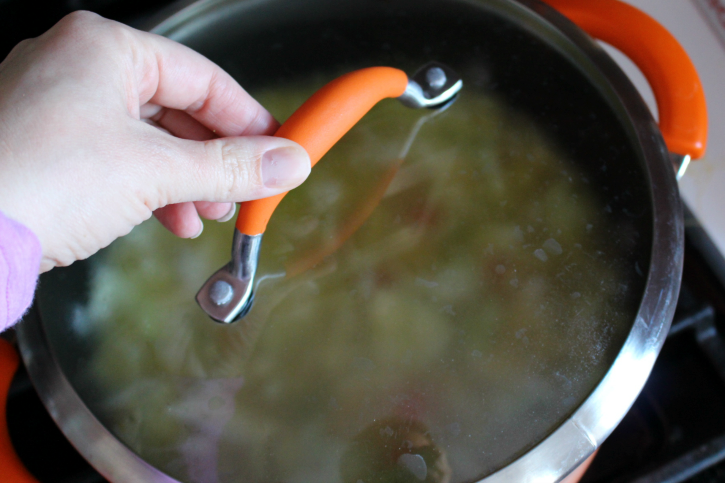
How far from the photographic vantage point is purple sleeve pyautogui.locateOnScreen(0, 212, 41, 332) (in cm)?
31

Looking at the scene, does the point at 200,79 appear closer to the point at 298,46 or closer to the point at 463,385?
the point at 298,46

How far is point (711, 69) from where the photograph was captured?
85 centimetres

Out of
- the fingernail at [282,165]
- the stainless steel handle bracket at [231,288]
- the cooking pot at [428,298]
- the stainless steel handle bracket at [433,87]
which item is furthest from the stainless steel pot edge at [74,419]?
the stainless steel handle bracket at [433,87]

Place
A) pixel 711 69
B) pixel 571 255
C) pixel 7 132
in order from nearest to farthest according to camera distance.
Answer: pixel 7 132 → pixel 571 255 → pixel 711 69

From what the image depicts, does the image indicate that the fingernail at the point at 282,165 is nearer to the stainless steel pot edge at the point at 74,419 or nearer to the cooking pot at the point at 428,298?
the cooking pot at the point at 428,298

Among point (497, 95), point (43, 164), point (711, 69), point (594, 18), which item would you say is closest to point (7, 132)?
point (43, 164)

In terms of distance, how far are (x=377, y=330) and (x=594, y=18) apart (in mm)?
369

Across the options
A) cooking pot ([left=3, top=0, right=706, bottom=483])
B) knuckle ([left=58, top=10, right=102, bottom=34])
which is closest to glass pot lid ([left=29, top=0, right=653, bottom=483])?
cooking pot ([left=3, top=0, right=706, bottom=483])

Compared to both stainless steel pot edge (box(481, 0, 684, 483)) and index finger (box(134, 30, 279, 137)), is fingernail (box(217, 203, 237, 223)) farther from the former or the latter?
stainless steel pot edge (box(481, 0, 684, 483))

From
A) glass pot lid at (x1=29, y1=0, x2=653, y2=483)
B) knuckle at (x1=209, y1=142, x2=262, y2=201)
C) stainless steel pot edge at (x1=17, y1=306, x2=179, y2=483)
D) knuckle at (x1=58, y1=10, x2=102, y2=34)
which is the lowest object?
stainless steel pot edge at (x1=17, y1=306, x2=179, y2=483)

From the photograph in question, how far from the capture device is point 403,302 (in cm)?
42

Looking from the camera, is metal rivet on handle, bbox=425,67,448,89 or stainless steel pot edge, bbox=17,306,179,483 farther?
metal rivet on handle, bbox=425,67,448,89

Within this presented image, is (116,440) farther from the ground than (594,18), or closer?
closer

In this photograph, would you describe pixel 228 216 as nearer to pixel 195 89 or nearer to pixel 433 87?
pixel 195 89
